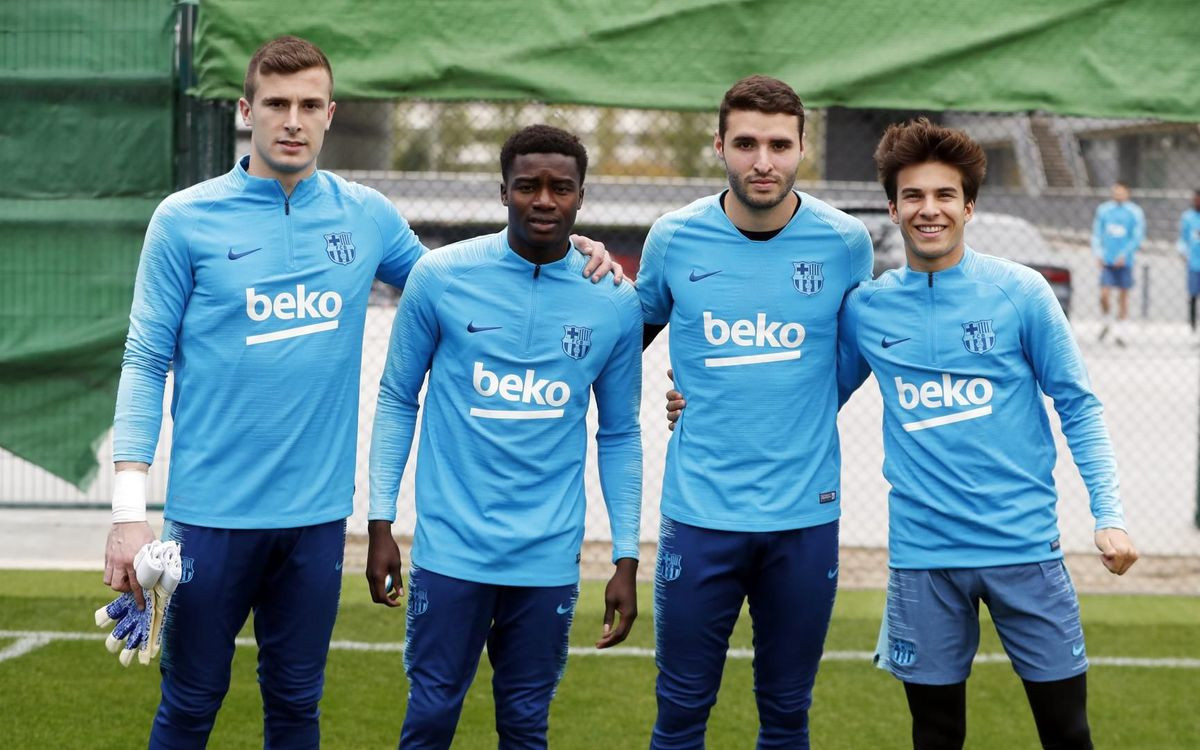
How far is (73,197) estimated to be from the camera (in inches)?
231

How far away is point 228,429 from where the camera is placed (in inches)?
135

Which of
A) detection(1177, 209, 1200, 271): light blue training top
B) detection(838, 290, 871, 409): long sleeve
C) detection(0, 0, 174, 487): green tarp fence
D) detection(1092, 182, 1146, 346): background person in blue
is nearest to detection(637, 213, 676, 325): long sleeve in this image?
detection(838, 290, 871, 409): long sleeve

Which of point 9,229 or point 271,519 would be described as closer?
point 271,519

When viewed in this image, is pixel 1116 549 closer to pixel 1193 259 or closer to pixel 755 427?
pixel 755 427

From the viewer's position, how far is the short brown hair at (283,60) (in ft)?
11.1

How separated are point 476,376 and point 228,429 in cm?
61

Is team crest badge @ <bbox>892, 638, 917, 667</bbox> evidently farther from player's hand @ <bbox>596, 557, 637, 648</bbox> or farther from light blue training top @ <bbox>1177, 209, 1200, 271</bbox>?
light blue training top @ <bbox>1177, 209, 1200, 271</bbox>

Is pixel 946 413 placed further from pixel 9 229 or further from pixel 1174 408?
pixel 1174 408

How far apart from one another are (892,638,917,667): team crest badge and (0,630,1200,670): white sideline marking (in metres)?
2.09

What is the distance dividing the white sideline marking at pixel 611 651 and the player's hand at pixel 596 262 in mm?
2405

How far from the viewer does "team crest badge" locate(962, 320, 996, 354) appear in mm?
3434

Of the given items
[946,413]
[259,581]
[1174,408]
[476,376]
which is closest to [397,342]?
[476,376]

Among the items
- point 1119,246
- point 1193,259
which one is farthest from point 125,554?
point 1119,246

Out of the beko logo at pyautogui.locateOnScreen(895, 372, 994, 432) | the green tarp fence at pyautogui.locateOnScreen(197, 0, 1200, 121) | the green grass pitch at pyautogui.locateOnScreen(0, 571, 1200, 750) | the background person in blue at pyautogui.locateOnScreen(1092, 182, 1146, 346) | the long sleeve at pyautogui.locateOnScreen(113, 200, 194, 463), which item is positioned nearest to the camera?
the long sleeve at pyautogui.locateOnScreen(113, 200, 194, 463)
